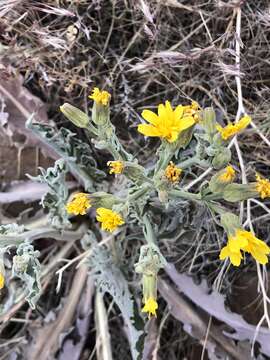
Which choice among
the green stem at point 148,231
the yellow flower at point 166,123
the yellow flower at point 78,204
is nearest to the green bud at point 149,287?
the green stem at point 148,231

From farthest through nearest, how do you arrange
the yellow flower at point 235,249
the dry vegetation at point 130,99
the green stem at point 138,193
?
1. the dry vegetation at point 130,99
2. the green stem at point 138,193
3. the yellow flower at point 235,249

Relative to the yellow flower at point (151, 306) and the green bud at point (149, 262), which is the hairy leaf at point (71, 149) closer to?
the green bud at point (149, 262)

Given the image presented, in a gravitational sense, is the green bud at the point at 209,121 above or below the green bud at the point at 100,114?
below

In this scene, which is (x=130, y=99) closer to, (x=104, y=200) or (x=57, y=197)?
(x=57, y=197)

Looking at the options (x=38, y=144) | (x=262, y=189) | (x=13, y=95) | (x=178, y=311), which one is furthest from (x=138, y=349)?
(x=13, y=95)

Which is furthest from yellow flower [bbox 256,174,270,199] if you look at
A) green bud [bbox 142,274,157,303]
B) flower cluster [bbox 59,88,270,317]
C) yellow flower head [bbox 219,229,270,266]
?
green bud [bbox 142,274,157,303]

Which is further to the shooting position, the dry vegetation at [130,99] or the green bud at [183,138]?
the dry vegetation at [130,99]

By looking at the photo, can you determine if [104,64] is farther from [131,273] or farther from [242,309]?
[242,309]
